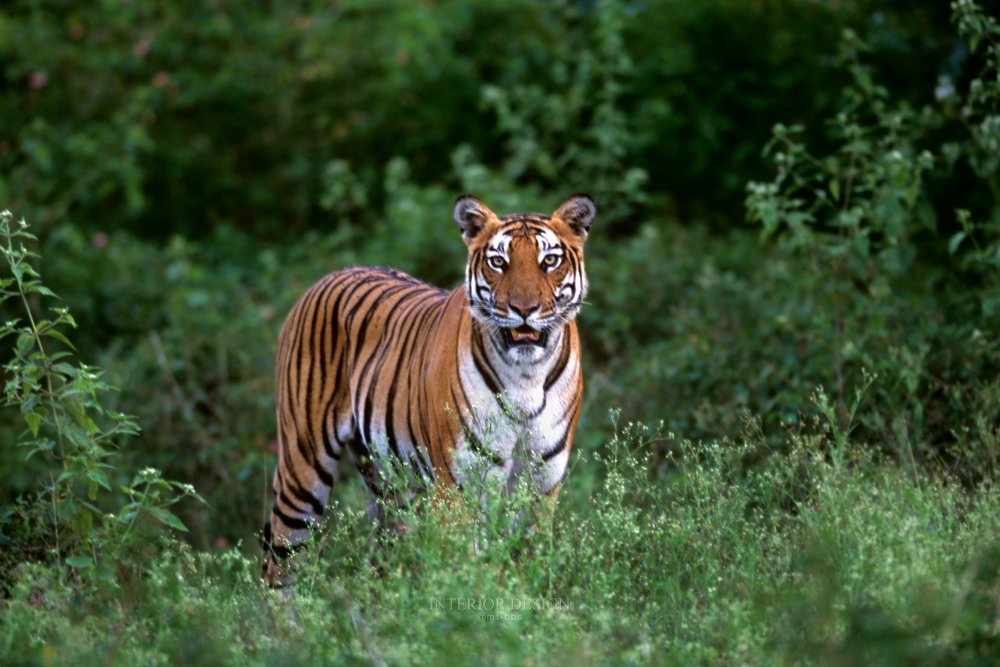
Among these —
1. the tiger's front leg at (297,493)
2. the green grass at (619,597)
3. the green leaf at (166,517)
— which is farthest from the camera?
the tiger's front leg at (297,493)

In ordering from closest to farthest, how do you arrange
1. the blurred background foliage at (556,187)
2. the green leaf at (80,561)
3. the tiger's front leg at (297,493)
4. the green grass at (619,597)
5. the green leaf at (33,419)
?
the green grass at (619,597), the green leaf at (80,561), the green leaf at (33,419), the tiger's front leg at (297,493), the blurred background foliage at (556,187)

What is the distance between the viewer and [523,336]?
493 cm

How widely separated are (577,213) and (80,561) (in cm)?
214

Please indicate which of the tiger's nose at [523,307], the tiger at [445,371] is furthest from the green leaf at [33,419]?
the tiger's nose at [523,307]

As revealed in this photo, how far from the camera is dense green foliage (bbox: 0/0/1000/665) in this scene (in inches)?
160

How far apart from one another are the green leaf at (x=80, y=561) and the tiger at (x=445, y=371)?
637 millimetres

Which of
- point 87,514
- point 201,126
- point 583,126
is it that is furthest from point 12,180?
point 87,514

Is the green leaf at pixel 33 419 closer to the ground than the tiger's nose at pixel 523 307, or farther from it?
closer to the ground

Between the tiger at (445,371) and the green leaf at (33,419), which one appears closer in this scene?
the green leaf at (33,419)

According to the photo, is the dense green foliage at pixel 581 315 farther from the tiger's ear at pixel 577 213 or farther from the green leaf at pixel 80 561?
the tiger's ear at pixel 577 213

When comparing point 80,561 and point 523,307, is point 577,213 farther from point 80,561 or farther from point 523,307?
point 80,561

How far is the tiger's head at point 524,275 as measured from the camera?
4922 mm

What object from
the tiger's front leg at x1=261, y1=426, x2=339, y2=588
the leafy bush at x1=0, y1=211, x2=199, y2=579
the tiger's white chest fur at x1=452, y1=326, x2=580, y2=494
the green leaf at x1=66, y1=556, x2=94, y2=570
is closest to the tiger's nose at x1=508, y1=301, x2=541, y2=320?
the tiger's white chest fur at x1=452, y1=326, x2=580, y2=494

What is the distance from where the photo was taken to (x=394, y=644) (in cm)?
383
